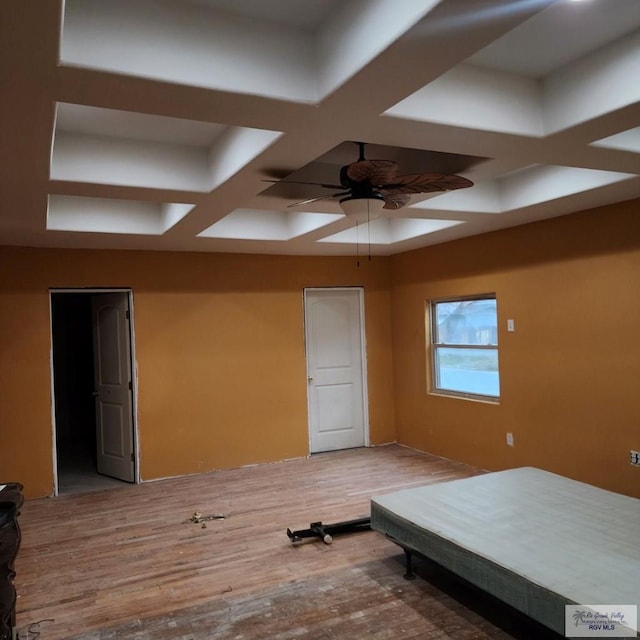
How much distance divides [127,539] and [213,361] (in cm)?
223

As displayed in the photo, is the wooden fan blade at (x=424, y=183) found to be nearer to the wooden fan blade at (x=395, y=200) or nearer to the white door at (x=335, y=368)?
the wooden fan blade at (x=395, y=200)

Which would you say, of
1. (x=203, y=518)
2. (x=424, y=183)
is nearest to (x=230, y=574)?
(x=203, y=518)

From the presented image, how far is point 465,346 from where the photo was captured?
19.0 ft

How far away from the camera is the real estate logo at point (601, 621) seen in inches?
76.8

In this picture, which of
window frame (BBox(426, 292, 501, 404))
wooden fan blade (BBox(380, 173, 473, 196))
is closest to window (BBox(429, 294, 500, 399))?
window frame (BBox(426, 292, 501, 404))

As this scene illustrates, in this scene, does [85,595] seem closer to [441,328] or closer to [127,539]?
[127,539]

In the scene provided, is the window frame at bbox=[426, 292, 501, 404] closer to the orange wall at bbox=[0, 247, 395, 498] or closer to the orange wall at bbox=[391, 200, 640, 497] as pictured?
the orange wall at bbox=[391, 200, 640, 497]

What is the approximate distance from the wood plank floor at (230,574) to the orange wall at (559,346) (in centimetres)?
87

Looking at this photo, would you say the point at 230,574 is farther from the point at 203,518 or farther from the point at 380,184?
the point at 380,184

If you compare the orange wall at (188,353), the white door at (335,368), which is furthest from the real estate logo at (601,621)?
the white door at (335,368)

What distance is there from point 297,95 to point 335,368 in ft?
15.8

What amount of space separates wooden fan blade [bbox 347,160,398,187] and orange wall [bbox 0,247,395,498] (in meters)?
3.47

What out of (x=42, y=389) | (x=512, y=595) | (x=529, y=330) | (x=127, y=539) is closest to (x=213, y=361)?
(x=42, y=389)

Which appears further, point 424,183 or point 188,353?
point 188,353
